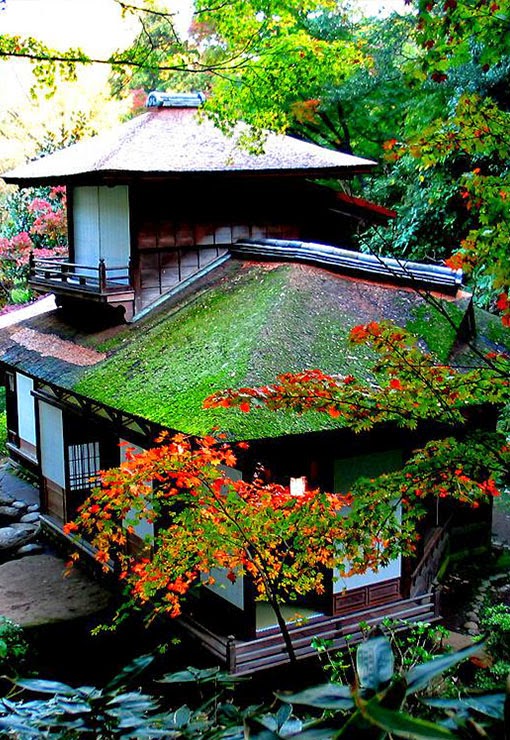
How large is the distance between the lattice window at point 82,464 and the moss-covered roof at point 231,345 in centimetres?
177

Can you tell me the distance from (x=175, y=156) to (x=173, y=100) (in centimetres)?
239

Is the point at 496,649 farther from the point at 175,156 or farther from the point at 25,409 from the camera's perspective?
the point at 25,409

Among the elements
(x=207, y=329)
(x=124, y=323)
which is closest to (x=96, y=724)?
(x=207, y=329)

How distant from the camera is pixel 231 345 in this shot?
9969 mm

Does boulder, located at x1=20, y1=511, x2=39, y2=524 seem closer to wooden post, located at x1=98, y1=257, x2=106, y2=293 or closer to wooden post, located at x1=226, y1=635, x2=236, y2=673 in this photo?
wooden post, located at x1=98, y1=257, x2=106, y2=293

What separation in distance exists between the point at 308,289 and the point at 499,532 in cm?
624

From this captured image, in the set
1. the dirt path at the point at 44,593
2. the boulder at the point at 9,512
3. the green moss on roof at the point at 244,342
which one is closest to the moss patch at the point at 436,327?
the green moss on roof at the point at 244,342

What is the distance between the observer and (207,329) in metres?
10.8

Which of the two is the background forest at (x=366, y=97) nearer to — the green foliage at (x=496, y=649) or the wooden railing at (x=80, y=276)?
the wooden railing at (x=80, y=276)

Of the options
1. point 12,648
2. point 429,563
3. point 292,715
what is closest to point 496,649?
point 429,563

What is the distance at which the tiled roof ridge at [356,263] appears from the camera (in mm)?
11062

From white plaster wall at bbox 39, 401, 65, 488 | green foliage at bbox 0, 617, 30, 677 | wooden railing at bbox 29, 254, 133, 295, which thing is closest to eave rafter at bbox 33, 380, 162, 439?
white plaster wall at bbox 39, 401, 65, 488

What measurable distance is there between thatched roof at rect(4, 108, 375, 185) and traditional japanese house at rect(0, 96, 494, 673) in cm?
5

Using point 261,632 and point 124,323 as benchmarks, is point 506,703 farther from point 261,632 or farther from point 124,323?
point 124,323
